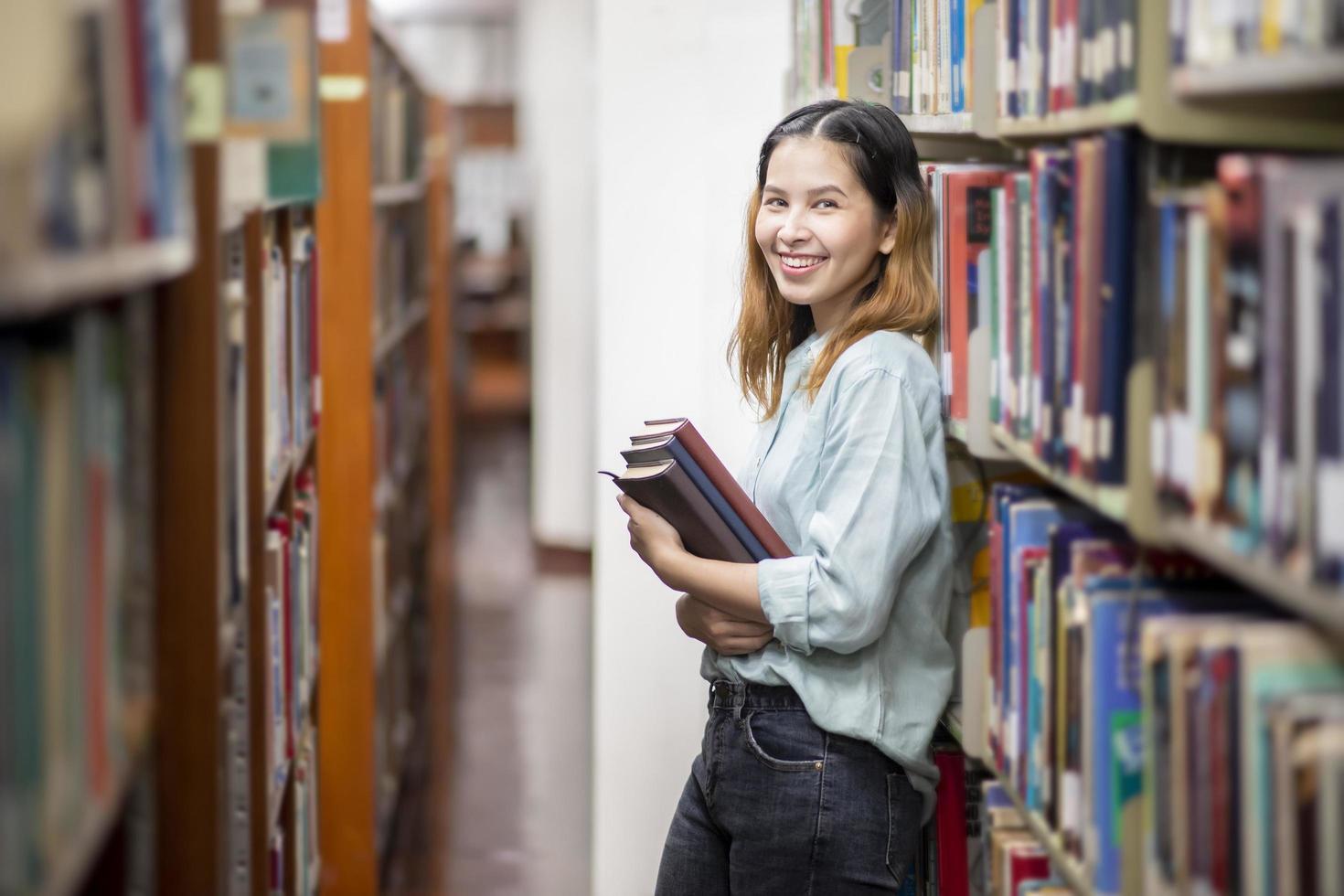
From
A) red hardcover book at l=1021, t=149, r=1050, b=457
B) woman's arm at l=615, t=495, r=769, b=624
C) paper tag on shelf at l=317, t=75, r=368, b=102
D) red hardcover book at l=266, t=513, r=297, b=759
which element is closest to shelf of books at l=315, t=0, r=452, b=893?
paper tag on shelf at l=317, t=75, r=368, b=102

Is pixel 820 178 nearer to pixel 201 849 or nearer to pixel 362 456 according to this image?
pixel 201 849

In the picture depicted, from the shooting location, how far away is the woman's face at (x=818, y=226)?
1906 mm

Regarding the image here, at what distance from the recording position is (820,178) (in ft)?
6.26

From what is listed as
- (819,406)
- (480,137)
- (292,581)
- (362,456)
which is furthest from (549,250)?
(480,137)

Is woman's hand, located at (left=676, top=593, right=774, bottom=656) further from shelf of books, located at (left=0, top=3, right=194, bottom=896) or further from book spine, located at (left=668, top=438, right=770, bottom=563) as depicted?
shelf of books, located at (left=0, top=3, right=194, bottom=896)

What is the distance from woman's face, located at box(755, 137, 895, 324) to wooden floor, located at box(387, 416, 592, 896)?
200 cm

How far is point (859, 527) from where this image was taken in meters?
1.73

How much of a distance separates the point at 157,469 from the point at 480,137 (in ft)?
40.8

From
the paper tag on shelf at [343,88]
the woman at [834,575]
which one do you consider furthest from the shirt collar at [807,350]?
the paper tag on shelf at [343,88]

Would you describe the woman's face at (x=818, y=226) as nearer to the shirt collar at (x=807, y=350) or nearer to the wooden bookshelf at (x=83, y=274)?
the shirt collar at (x=807, y=350)

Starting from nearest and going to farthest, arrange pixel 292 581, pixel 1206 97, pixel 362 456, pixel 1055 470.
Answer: pixel 1206 97, pixel 1055 470, pixel 292 581, pixel 362 456

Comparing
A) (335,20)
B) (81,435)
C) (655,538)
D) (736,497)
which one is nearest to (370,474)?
(335,20)

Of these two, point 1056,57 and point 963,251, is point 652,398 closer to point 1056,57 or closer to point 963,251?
point 963,251

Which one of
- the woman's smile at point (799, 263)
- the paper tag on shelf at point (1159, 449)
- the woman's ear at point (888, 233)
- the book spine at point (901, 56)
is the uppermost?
the book spine at point (901, 56)
